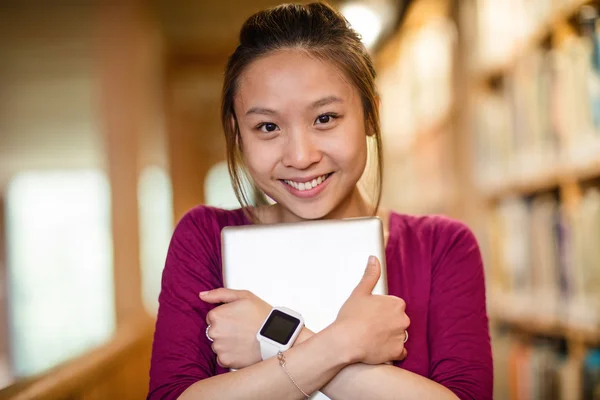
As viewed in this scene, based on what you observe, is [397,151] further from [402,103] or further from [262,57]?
[262,57]

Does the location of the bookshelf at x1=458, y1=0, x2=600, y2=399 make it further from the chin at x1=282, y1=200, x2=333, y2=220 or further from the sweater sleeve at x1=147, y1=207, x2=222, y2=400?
the sweater sleeve at x1=147, y1=207, x2=222, y2=400

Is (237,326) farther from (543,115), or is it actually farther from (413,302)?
(543,115)

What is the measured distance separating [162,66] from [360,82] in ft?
17.3

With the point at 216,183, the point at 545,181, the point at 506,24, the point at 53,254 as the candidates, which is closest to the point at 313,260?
the point at 545,181

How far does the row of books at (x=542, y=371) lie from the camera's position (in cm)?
193

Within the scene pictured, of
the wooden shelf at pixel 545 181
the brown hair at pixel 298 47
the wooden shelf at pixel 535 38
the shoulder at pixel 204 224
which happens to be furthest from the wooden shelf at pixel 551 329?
the shoulder at pixel 204 224

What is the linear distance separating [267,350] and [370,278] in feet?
0.57

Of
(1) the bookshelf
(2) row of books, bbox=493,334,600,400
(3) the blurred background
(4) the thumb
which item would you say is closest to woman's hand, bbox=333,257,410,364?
(4) the thumb

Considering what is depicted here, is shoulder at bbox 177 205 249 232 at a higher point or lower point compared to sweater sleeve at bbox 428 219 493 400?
higher

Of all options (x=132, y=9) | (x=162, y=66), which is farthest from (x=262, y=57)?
(x=162, y=66)

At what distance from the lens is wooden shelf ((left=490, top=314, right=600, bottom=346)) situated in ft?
6.31

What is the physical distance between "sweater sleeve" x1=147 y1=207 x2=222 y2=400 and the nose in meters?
0.19

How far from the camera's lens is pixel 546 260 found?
2.20 metres

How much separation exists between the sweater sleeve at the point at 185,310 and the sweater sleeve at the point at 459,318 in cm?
35
